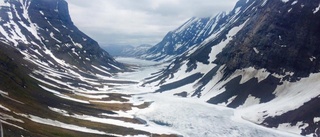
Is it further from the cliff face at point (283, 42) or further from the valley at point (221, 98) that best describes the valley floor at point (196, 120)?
the cliff face at point (283, 42)

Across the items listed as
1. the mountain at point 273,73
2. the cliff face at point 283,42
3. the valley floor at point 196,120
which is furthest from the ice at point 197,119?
the cliff face at point 283,42

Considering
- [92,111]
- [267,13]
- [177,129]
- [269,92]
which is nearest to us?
[177,129]

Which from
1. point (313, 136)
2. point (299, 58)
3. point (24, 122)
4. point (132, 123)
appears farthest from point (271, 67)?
point (24, 122)

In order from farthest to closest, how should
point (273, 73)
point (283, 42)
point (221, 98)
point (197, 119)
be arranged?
point (283, 42), point (221, 98), point (273, 73), point (197, 119)

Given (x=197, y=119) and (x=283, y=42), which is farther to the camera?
(x=283, y=42)

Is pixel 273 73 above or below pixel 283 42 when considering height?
below

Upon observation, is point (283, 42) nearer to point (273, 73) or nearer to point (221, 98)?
point (273, 73)

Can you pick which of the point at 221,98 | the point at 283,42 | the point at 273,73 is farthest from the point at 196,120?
the point at 283,42

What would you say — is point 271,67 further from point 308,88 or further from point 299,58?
point 308,88
